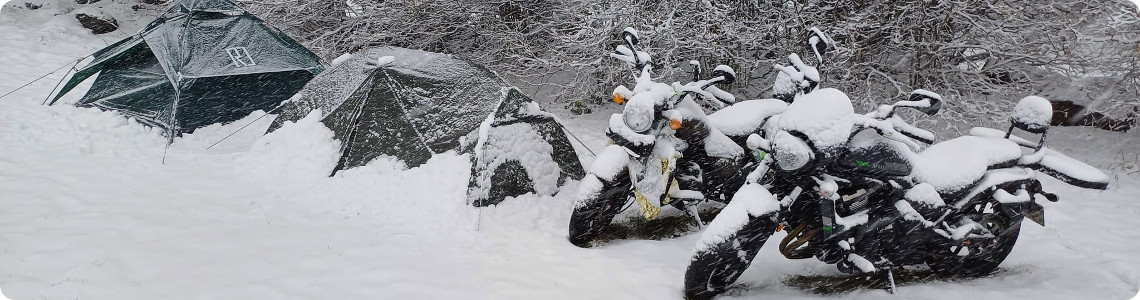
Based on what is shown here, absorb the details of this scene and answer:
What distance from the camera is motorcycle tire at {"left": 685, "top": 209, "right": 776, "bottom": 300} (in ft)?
11.8

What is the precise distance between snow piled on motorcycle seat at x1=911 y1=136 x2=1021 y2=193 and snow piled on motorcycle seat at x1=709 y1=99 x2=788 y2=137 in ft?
3.30

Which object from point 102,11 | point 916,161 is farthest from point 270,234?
point 102,11

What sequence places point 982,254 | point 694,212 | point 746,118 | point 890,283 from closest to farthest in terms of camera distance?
point 890,283
point 982,254
point 746,118
point 694,212

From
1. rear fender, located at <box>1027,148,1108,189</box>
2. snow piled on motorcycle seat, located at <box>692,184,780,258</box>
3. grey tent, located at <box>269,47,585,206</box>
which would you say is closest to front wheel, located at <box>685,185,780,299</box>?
snow piled on motorcycle seat, located at <box>692,184,780,258</box>

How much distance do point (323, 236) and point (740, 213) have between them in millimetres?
2968

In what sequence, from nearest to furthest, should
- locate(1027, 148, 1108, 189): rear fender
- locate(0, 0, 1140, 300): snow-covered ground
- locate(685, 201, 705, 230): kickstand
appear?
locate(1027, 148, 1108, 189): rear fender, locate(0, 0, 1140, 300): snow-covered ground, locate(685, 201, 705, 230): kickstand

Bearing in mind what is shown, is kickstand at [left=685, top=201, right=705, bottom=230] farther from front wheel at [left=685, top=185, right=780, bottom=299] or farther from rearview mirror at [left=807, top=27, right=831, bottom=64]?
rearview mirror at [left=807, top=27, right=831, bottom=64]

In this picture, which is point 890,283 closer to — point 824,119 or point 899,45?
point 824,119

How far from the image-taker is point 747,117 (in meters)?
4.77

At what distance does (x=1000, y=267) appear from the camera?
4406 millimetres

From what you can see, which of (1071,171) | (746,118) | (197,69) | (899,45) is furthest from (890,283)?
(197,69)

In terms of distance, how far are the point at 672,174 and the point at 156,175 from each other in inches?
185

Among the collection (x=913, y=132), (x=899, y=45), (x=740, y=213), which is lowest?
(x=899, y=45)

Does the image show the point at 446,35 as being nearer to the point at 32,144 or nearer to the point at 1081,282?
the point at 32,144
